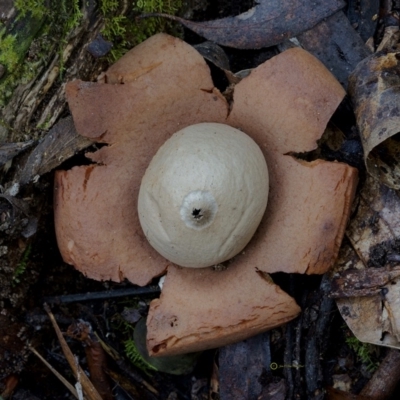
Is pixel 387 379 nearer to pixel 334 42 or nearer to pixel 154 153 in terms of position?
pixel 154 153

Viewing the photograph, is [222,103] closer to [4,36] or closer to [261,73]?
[261,73]

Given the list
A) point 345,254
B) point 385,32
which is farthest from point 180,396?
A: point 385,32

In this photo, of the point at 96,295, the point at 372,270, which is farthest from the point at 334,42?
the point at 96,295

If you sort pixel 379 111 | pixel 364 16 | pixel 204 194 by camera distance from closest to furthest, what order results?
pixel 204 194, pixel 379 111, pixel 364 16

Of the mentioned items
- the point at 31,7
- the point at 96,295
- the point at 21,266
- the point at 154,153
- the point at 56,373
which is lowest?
the point at 56,373

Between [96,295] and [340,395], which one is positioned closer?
[340,395]
